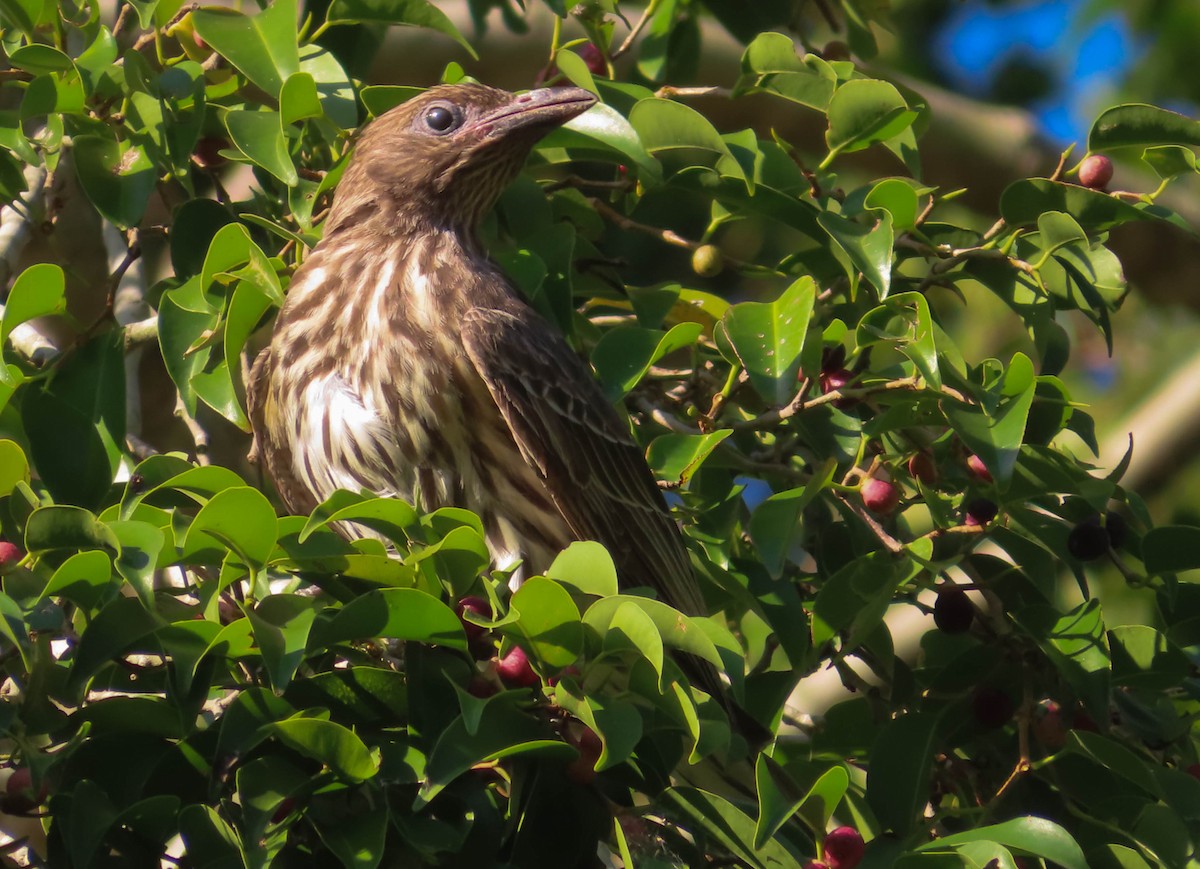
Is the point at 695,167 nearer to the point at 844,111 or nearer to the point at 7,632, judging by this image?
the point at 844,111

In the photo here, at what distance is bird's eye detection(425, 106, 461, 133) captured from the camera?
4.24 m

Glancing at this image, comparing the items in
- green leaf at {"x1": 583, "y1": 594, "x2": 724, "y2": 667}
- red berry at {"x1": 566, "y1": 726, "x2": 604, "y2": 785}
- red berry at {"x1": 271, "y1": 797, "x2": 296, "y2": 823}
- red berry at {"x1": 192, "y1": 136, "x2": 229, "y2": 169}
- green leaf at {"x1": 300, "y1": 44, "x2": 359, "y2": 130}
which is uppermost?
green leaf at {"x1": 300, "y1": 44, "x2": 359, "y2": 130}

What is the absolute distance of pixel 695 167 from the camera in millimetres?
3264

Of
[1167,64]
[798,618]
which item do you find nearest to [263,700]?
[798,618]

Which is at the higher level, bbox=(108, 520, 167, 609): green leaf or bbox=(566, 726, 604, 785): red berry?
bbox=(108, 520, 167, 609): green leaf

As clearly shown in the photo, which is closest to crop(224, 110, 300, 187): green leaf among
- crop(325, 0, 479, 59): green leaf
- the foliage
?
the foliage

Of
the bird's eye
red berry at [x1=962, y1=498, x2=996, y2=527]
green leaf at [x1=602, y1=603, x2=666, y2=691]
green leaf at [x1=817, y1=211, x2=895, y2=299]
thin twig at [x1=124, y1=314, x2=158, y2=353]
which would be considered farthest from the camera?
the bird's eye

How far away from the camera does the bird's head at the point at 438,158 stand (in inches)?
162

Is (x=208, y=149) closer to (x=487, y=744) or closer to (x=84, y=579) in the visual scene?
(x=84, y=579)

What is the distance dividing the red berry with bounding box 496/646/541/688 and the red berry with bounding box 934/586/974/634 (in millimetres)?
1109

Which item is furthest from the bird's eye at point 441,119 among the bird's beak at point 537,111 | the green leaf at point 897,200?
the green leaf at point 897,200

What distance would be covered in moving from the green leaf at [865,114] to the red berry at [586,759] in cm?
146

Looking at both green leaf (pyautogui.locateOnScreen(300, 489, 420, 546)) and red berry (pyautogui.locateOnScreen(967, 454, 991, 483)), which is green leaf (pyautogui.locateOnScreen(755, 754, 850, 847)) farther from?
red berry (pyautogui.locateOnScreen(967, 454, 991, 483))

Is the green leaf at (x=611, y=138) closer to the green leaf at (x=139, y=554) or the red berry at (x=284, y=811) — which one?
the green leaf at (x=139, y=554)
